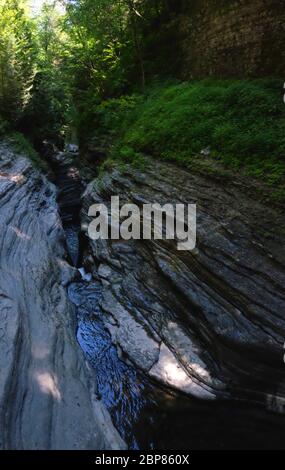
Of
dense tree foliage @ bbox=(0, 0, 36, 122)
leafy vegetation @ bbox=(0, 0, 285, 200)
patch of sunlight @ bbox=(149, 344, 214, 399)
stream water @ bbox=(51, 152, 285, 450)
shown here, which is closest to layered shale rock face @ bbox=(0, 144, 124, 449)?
stream water @ bbox=(51, 152, 285, 450)

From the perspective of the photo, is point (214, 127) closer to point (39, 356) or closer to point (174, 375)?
point (174, 375)

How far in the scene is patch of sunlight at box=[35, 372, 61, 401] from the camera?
5371mm

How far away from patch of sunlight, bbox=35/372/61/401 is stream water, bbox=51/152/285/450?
93cm

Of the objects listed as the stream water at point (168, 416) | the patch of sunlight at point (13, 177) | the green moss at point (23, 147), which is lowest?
the stream water at point (168, 416)

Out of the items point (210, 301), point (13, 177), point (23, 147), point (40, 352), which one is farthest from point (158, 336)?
point (23, 147)

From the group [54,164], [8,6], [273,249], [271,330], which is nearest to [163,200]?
[273,249]

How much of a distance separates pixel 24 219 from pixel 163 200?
4357 millimetres

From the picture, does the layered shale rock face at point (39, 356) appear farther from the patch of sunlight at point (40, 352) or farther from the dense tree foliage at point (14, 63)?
the dense tree foliage at point (14, 63)

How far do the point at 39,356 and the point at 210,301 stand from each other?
128 inches

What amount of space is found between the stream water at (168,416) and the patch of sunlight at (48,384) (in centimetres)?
93

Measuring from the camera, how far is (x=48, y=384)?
5.49 metres

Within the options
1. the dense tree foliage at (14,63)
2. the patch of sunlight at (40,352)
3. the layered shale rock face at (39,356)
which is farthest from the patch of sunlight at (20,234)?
the dense tree foliage at (14,63)

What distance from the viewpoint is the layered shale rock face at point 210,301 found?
5.80m

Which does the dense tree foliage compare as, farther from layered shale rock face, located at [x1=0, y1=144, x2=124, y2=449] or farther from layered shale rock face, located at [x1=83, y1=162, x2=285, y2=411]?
layered shale rock face, located at [x1=83, y1=162, x2=285, y2=411]
